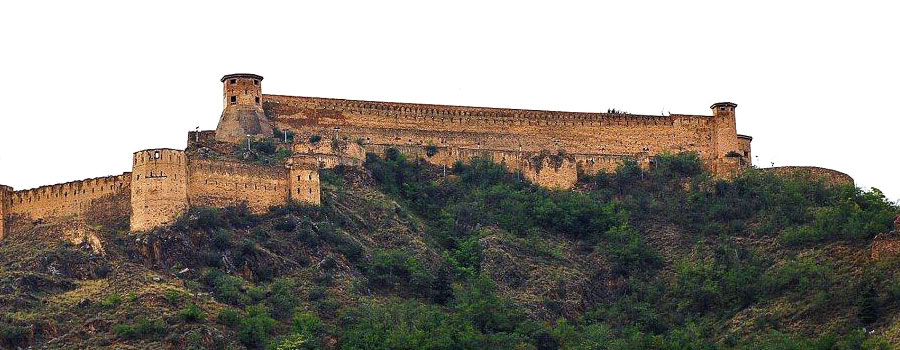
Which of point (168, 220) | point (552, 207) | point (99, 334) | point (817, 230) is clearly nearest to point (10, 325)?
point (99, 334)

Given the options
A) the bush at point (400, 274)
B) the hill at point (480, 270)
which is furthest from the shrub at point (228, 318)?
the bush at point (400, 274)

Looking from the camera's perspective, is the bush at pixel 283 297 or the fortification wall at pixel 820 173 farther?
the fortification wall at pixel 820 173

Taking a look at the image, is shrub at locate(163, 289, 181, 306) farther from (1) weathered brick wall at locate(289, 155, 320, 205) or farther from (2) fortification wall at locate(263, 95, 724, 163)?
(2) fortification wall at locate(263, 95, 724, 163)

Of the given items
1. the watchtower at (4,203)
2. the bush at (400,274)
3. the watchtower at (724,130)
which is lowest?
the bush at (400,274)

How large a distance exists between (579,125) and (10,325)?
28.6 meters

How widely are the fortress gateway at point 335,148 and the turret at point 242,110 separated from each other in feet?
0.12

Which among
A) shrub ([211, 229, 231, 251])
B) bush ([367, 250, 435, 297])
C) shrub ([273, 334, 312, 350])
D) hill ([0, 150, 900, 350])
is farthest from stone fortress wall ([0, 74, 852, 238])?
shrub ([273, 334, 312, 350])

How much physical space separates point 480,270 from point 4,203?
54.5ft

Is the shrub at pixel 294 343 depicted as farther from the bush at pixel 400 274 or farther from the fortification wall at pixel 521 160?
the fortification wall at pixel 521 160

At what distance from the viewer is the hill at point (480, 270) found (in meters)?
72.2

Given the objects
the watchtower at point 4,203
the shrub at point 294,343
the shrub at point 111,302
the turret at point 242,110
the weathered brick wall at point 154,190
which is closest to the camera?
the shrub at point 294,343

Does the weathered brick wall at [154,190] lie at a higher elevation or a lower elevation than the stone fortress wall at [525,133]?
lower

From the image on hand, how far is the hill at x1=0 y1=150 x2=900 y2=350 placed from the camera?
2842 inches

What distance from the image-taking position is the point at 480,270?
8025 centimetres
